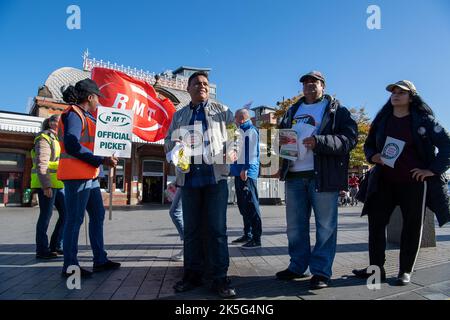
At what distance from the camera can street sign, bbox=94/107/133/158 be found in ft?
12.3

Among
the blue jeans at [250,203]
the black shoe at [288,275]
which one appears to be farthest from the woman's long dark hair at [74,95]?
the black shoe at [288,275]

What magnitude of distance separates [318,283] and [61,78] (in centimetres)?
2691

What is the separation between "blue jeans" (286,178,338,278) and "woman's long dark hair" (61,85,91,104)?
2.62 meters

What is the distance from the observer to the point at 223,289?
9.23 feet

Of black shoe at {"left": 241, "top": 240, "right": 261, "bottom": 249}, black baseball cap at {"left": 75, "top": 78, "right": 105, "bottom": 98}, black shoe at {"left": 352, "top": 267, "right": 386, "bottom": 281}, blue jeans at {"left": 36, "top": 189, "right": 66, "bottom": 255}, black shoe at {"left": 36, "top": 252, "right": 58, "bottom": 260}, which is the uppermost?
black baseball cap at {"left": 75, "top": 78, "right": 105, "bottom": 98}

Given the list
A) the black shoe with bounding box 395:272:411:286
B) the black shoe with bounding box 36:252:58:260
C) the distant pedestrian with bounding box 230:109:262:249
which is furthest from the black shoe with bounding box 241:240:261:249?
the black shoe with bounding box 36:252:58:260

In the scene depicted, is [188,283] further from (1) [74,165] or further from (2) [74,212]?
(1) [74,165]

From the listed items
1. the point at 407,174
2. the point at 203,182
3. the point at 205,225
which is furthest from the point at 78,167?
the point at 407,174

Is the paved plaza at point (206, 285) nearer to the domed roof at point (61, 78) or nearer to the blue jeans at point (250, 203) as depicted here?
the blue jeans at point (250, 203)

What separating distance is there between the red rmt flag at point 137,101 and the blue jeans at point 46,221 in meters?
2.23

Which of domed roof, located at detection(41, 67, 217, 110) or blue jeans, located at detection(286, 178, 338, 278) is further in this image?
domed roof, located at detection(41, 67, 217, 110)

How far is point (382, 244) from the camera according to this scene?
348cm

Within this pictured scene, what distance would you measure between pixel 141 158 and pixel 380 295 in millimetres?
23163

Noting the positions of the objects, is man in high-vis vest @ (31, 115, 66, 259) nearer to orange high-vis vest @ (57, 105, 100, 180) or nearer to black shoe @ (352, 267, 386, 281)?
orange high-vis vest @ (57, 105, 100, 180)
